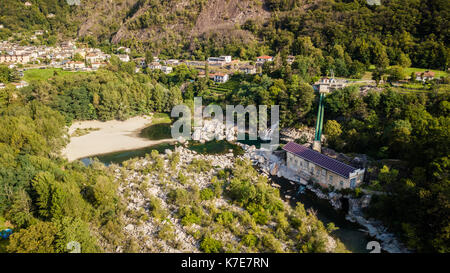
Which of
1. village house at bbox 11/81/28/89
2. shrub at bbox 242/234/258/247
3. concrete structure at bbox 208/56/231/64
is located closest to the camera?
shrub at bbox 242/234/258/247

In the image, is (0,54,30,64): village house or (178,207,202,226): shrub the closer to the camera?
(178,207,202,226): shrub

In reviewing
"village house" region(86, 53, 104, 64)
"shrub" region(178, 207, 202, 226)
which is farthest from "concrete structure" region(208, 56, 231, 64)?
"shrub" region(178, 207, 202, 226)

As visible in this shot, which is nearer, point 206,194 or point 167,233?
point 167,233

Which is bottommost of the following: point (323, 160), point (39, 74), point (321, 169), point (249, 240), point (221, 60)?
point (249, 240)

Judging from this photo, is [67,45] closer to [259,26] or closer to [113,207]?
[259,26]

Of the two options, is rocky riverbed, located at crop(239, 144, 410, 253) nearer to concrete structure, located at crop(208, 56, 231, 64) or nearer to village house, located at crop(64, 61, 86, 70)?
concrete structure, located at crop(208, 56, 231, 64)

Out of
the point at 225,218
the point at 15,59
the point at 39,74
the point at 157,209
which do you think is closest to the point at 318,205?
the point at 225,218

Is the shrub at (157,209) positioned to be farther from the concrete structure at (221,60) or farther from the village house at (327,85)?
the concrete structure at (221,60)

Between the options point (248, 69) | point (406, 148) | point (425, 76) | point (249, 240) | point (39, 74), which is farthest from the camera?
point (248, 69)

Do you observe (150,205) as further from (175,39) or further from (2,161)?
(175,39)
